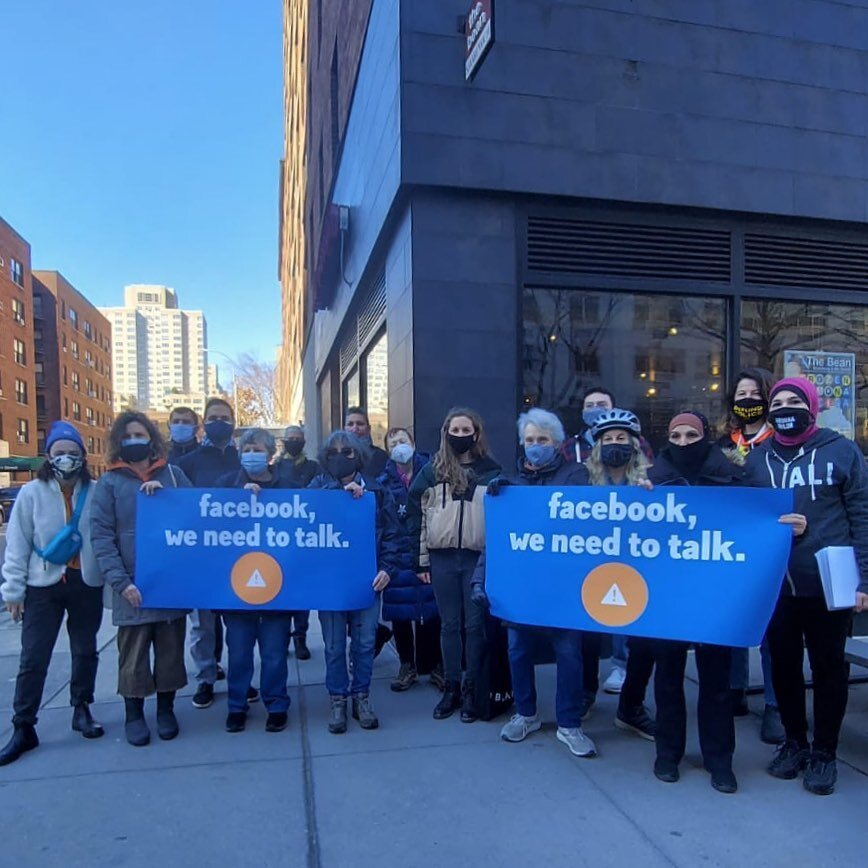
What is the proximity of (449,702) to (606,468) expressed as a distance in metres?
1.82

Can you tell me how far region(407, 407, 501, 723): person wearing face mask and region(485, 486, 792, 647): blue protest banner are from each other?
232 millimetres

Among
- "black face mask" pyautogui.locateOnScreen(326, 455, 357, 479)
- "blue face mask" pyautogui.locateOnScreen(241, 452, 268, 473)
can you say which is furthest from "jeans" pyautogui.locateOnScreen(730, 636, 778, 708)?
"blue face mask" pyautogui.locateOnScreen(241, 452, 268, 473)

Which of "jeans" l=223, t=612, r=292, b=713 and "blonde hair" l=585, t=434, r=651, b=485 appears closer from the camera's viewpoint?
"blonde hair" l=585, t=434, r=651, b=485

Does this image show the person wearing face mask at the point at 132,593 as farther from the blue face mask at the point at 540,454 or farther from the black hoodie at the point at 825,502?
the black hoodie at the point at 825,502

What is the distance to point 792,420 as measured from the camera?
335 centimetres

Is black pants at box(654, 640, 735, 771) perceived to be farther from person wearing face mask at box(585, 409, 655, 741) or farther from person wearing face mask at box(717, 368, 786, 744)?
person wearing face mask at box(717, 368, 786, 744)

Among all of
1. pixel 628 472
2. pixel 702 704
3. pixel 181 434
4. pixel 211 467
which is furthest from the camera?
pixel 181 434

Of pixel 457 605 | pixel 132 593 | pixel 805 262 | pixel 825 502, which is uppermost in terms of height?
pixel 805 262

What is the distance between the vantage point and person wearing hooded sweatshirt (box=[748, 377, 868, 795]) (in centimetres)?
329

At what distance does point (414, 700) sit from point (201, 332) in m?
156

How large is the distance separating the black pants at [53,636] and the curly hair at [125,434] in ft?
2.43

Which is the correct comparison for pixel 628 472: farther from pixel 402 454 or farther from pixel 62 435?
pixel 62 435

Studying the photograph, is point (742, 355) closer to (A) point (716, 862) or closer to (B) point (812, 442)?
(B) point (812, 442)

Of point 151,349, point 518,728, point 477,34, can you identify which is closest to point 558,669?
point 518,728
